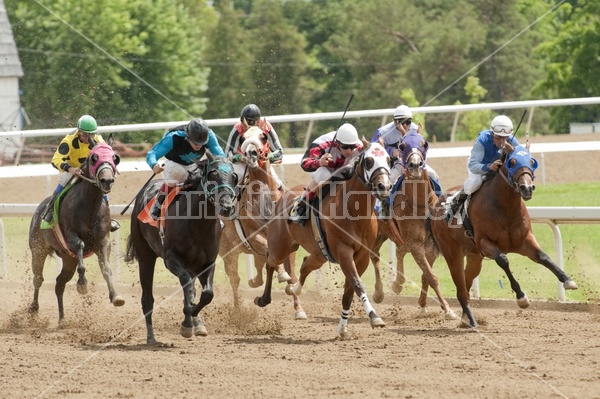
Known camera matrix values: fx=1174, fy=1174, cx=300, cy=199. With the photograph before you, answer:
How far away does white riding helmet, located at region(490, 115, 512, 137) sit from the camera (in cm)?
1039

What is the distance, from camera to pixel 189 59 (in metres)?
41.2

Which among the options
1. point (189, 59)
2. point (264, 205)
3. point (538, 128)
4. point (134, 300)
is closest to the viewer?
point (264, 205)

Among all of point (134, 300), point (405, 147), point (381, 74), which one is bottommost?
point (134, 300)

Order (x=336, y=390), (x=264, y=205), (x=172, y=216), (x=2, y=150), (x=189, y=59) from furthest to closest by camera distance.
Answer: (x=189, y=59) < (x=2, y=150) < (x=264, y=205) < (x=172, y=216) < (x=336, y=390)

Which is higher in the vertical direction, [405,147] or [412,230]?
[405,147]

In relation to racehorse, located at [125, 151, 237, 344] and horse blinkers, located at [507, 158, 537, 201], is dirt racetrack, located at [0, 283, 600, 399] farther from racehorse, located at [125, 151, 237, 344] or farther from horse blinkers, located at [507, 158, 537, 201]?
horse blinkers, located at [507, 158, 537, 201]

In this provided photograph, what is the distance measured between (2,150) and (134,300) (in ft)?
17.0

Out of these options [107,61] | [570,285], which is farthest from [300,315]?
[107,61]

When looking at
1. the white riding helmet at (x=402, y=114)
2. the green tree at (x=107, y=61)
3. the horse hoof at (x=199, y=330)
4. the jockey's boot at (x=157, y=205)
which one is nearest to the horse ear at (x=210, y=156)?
the jockey's boot at (x=157, y=205)

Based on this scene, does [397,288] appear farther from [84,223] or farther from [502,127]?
[84,223]

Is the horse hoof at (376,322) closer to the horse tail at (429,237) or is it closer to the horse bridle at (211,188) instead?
the horse bridle at (211,188)

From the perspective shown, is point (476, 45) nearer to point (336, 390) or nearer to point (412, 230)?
point (412, 230)

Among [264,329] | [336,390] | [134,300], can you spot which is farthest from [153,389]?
[134,300]

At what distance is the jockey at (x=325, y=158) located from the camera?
1046 centimetres
